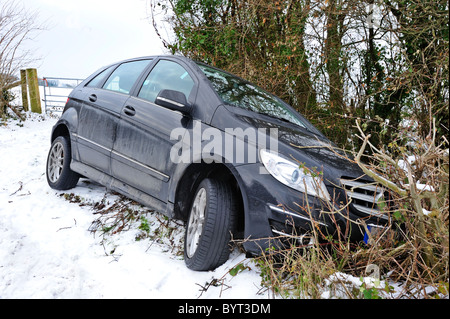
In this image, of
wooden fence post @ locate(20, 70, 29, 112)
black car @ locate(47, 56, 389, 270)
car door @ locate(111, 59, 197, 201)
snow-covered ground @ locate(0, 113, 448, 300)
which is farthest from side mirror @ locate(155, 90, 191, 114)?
wooden fence post @ locate(20, 70, 29, 112)

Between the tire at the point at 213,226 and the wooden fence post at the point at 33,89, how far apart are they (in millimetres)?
11965

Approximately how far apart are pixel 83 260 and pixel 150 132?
1.35 m

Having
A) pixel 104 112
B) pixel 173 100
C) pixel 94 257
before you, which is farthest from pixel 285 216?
pixel 104 112

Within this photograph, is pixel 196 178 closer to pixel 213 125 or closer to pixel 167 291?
pixel 213 125

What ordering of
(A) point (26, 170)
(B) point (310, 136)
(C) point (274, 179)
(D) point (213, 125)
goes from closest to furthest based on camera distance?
1. (C) point (274, 179)
2. (D) point (213, 125)
3. (B) point (310, 136)
4. (A) point (26, 170)

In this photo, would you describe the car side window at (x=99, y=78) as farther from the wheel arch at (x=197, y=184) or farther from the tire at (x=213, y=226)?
the tire at (x=213, y=226)

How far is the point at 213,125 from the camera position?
3.51m

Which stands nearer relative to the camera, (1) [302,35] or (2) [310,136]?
(2) [310,136]

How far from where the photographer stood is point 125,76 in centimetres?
479

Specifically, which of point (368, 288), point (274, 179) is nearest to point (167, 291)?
point (274, 179)

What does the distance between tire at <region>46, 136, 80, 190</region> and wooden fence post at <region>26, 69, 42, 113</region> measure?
9.07 meters

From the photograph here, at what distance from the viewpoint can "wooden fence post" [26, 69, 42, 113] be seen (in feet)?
43.8

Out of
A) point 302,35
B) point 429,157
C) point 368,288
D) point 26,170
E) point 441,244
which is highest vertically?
point 302,35

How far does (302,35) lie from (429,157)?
4.74 m
